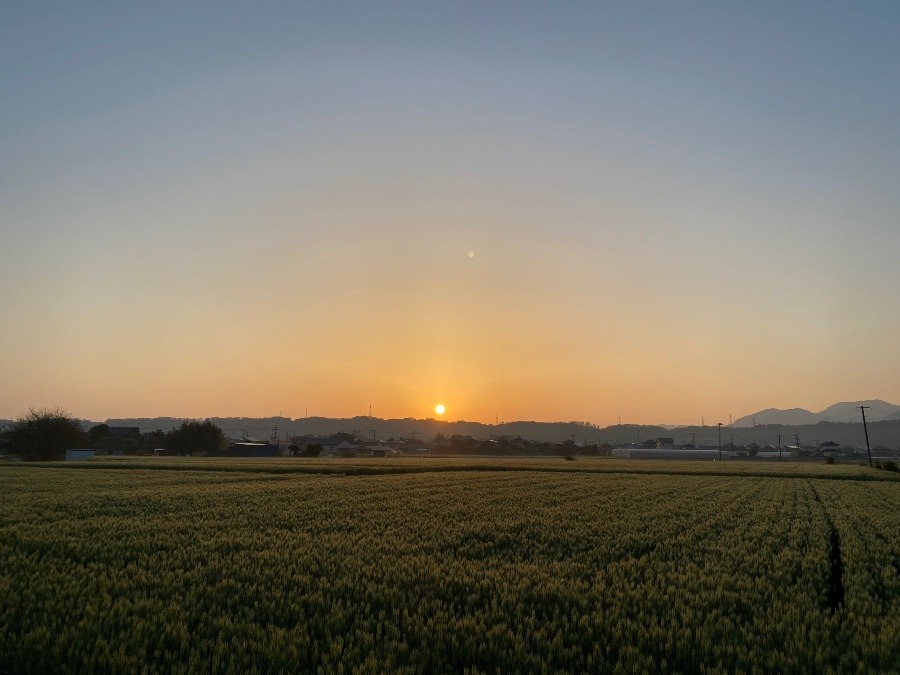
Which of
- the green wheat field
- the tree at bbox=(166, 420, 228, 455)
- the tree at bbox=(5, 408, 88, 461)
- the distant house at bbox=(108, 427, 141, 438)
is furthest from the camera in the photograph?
the distant house at bbox=(108, 427, 141, 438)

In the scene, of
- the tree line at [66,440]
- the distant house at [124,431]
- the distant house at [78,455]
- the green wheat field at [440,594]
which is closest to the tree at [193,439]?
the tree line at [66,440]

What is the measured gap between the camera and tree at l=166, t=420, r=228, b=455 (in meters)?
138

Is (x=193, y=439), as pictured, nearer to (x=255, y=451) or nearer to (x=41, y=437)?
(x=255, y=451)

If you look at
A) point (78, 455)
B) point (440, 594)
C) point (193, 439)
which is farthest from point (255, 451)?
point (440, 594)

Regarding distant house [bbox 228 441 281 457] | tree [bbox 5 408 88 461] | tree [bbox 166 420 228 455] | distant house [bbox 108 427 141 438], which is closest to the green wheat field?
tree [bbox 5 408 88 461]

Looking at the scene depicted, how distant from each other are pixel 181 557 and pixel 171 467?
2291 inches

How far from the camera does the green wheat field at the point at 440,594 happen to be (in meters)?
7.63

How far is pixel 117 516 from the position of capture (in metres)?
22.2

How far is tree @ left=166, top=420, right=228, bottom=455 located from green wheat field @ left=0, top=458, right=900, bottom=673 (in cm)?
12411

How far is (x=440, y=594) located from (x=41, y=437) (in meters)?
109

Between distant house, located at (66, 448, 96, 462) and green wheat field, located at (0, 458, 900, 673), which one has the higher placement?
distant house, located at (66, 448, 96, 462)

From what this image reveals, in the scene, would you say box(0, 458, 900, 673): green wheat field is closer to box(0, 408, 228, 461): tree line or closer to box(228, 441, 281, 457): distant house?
box(0, 408, 228, 461): tree line

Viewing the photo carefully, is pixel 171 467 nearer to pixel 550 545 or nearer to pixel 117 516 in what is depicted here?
pixel 117 516

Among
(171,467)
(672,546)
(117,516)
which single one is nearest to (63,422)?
(171,467)
